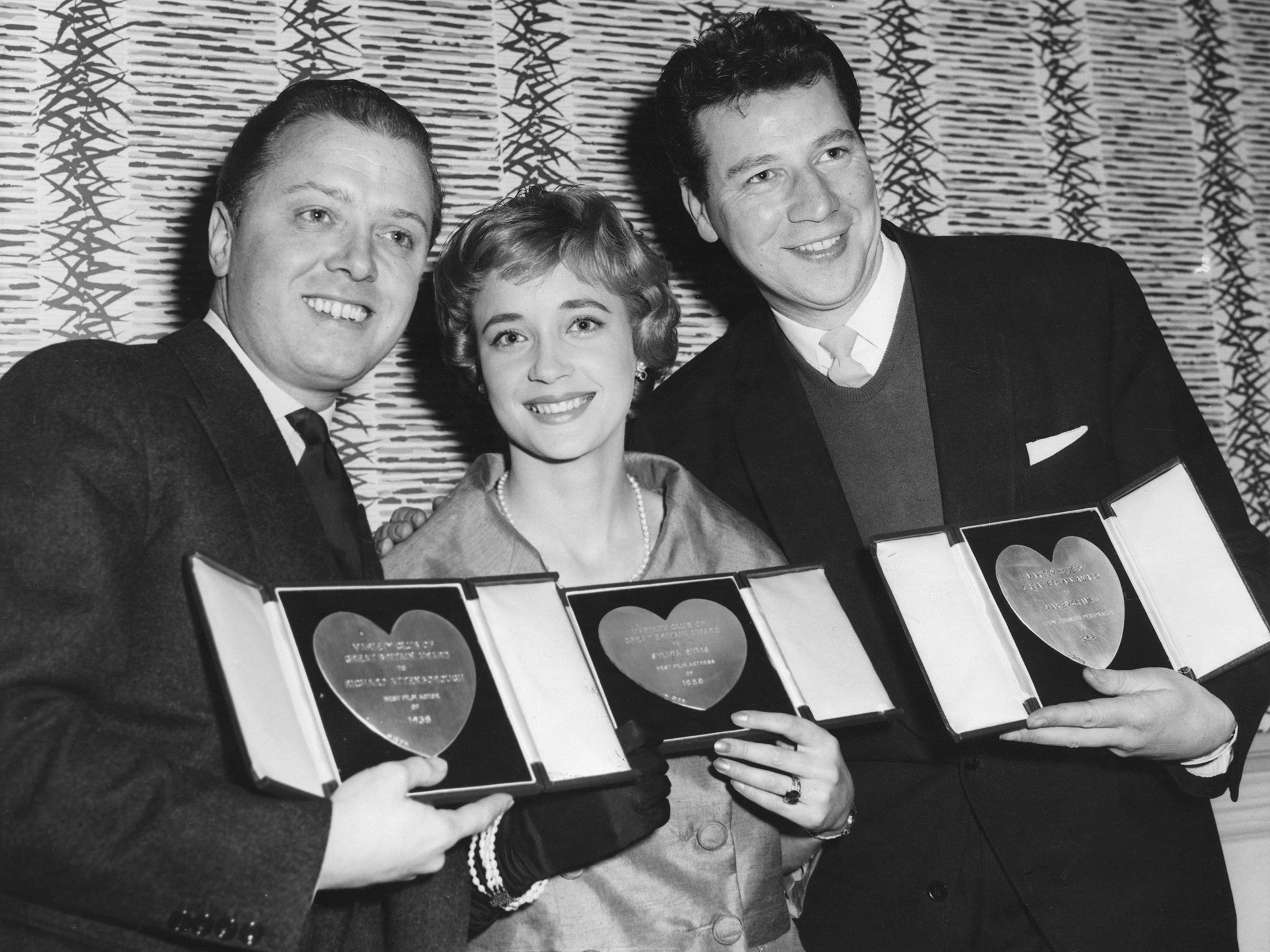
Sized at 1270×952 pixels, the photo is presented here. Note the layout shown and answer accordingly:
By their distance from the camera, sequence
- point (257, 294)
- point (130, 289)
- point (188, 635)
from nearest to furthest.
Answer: point (188, 635) → point (257, 294) → point (130, 289)

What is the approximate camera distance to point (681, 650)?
1.84m

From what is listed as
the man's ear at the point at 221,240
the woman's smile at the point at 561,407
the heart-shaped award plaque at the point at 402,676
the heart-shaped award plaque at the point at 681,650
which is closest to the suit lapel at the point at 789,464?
the woman's smile at the point at 561,407

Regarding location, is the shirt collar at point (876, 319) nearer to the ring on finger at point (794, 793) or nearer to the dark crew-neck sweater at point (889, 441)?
the dark crew-neck sweater at point (889, 441)

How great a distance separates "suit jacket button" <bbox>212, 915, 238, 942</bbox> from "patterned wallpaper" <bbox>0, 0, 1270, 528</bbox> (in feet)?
5.34

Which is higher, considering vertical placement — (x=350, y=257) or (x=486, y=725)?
(x=350, y=257)

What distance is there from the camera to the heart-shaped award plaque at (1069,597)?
6.17 ft

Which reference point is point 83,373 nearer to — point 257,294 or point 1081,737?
point 257,294

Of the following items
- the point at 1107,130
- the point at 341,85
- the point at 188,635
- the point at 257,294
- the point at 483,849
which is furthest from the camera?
the point at 1107,130

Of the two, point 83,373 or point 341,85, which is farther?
point 341,85

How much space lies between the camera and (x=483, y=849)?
1855 mm

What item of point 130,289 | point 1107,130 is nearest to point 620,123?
point 130,289

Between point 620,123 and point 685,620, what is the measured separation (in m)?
1.83

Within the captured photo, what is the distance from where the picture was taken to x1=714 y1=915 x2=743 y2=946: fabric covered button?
2018 mm

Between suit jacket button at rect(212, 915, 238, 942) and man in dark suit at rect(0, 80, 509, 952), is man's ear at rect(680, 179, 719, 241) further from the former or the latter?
suit jacket button at rect(212, 915, 238, 942)
